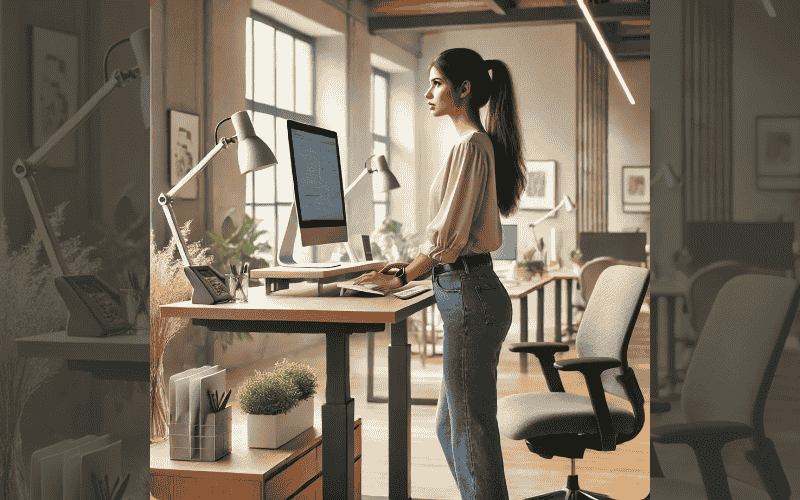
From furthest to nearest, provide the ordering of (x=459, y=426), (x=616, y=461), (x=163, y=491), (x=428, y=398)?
(x=428, y=398), (x=616, y=461), (x=163, y=491), (x=459, y=426)

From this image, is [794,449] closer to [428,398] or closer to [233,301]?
[233,301]

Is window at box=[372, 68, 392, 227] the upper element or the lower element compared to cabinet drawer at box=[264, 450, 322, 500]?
upper

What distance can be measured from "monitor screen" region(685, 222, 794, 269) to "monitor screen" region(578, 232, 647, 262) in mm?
5746

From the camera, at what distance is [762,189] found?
685 mm

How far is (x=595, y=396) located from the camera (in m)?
1.96

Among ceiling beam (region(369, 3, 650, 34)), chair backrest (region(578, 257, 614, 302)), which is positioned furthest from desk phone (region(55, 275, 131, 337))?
ceiling beam (region(369, 3, 650, 34))

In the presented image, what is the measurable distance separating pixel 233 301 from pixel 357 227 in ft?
18.8

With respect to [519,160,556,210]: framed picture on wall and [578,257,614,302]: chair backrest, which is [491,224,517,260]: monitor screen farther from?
[578,257,614,302]: chair backrest

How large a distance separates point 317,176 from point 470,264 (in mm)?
795

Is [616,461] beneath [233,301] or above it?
beneath

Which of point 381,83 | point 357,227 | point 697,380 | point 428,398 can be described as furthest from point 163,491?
point 381,83

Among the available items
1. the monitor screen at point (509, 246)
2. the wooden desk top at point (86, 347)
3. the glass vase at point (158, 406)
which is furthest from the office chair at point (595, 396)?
the monitor screen at point (509, 246)

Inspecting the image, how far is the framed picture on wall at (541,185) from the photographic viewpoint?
810 cm

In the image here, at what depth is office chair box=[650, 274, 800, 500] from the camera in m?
0.67
